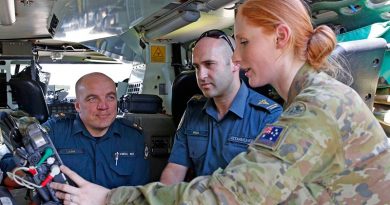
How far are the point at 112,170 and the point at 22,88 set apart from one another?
1225mm

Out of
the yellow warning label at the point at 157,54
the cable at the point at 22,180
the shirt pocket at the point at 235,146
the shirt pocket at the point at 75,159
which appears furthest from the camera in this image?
the yellow warning label at the point at 157,54

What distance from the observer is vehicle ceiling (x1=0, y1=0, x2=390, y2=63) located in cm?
227

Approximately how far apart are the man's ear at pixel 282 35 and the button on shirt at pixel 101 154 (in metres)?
1.39

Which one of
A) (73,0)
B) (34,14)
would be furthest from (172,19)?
(34,14)

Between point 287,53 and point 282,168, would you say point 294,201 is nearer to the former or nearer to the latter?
point 282,168

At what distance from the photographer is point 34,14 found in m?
4.52

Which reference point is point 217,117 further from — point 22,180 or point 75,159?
point 22,180

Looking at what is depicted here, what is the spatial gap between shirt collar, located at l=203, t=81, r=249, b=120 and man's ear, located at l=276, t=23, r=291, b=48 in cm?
93

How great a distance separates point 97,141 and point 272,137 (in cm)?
149

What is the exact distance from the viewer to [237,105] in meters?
1.93

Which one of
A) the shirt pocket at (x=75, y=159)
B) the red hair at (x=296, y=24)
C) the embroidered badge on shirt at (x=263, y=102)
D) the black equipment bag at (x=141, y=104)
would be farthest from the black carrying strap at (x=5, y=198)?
the black equipment bag at (x=141, y=104)

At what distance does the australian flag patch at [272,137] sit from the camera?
85 centimetres

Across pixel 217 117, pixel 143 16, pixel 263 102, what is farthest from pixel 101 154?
pixel 143 16

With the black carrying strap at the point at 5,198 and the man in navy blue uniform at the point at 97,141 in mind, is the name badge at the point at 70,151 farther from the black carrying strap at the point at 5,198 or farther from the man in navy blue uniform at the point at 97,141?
the black carrying strap at the point at 5,198
